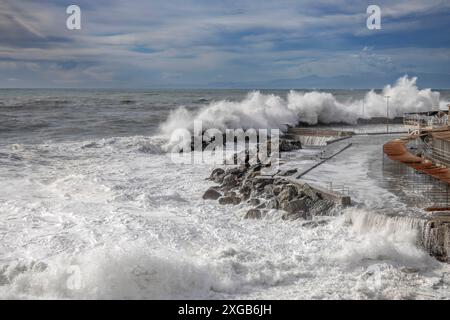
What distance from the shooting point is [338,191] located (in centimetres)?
1255

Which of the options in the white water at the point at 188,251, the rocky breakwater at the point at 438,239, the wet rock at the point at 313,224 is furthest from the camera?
the wet rock at the point at 313,224

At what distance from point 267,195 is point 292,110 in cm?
2720

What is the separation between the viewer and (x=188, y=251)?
32.7ft

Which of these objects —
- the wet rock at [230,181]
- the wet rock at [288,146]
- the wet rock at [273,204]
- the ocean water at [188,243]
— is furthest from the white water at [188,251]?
the wet rock at [288,146]

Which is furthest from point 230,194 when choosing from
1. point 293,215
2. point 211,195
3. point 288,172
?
point 293,215

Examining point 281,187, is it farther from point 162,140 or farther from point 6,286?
point 162,140

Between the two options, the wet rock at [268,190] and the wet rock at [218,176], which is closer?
the wet rock at [268,190]

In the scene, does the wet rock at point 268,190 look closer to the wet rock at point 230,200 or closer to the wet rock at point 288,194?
the wet rock at point 288,194

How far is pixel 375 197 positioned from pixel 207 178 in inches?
264

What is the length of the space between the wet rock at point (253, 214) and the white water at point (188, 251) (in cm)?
20

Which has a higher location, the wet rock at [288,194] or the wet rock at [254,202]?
the wet rock at [288,194]

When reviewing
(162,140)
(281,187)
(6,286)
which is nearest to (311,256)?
(281,187)

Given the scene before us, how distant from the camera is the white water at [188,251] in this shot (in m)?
8.10

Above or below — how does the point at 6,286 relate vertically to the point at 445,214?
below
